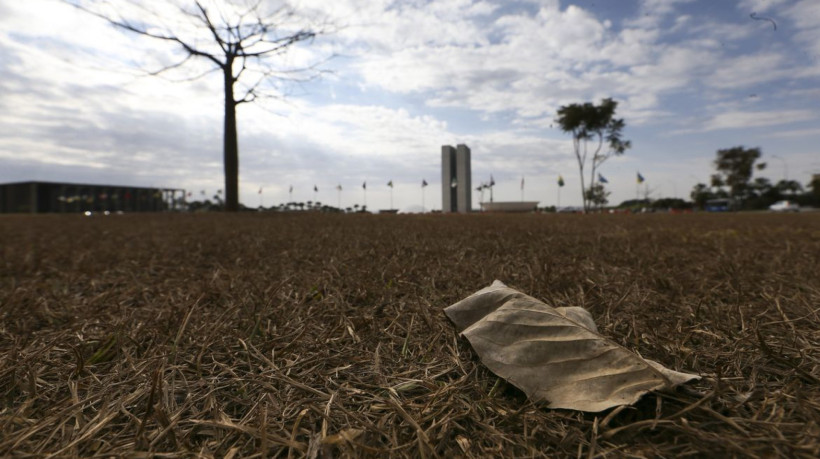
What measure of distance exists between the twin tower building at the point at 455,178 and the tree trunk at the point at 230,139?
4038cm

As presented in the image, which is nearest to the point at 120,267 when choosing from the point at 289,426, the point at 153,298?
the point at 153,298

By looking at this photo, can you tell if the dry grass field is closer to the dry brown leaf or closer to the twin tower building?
the dry brown leaf

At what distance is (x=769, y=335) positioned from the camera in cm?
112

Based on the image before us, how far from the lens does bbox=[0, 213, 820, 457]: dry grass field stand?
2.22 feet

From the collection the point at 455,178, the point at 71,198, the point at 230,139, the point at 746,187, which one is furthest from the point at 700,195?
the point at 71,198

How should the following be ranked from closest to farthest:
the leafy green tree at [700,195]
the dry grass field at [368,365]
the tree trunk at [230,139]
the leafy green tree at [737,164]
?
the dry grass field at [368,365]
the tree trunk at [230,139]
the leafy green tree at [737,164]
the leafy green tree at [700,195]

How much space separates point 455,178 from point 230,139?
42.2 meters

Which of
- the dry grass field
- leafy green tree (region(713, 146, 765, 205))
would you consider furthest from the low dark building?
leafy green tree (region(713, 146, 765, 205))

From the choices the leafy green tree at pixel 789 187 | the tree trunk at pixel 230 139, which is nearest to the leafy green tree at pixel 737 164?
the leafy green tree at pixel 789 187

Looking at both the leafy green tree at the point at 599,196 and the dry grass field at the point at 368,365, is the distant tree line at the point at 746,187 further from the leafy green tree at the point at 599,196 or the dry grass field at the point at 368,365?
the dry grass field at the point at 368,365

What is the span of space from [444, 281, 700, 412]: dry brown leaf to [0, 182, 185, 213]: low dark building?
53901 mm

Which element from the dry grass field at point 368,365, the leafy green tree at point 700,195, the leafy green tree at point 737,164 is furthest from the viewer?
the leafy green tree at point 700,195

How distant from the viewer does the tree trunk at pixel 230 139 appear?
11672 millimetres

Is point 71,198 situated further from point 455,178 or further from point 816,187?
point 816,187
